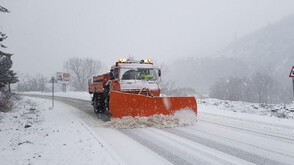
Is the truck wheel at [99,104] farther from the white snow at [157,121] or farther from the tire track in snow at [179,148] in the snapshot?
the tire track in snow at [179,148]

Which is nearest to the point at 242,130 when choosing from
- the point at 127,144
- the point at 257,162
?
the point at 257,162

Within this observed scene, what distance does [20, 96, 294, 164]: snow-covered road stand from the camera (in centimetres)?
444

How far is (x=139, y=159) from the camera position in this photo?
178 inches

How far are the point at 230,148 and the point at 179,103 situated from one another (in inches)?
125

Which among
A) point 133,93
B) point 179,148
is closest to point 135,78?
point 133,93

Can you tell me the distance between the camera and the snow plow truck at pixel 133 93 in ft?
25.7

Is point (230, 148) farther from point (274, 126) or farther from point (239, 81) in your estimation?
point (239, 81)

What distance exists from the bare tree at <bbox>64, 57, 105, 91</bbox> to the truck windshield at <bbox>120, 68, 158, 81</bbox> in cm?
5483

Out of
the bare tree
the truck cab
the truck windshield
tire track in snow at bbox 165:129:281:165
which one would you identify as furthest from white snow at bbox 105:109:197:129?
the bare tree

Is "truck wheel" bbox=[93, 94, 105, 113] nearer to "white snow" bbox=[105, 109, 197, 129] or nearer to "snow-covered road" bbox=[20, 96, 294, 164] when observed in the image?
"white snow" bbox=[105, 109, 197, 129]

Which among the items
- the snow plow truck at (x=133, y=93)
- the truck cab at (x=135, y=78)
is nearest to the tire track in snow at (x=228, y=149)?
the snow plow truck at (x=133, y=93)

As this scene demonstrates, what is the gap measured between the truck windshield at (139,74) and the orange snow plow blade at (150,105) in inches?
65.5

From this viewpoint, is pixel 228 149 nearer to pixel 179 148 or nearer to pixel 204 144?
pixel 204 144

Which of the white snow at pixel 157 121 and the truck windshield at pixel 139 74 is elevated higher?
the truck windshield at pixel 139 74
